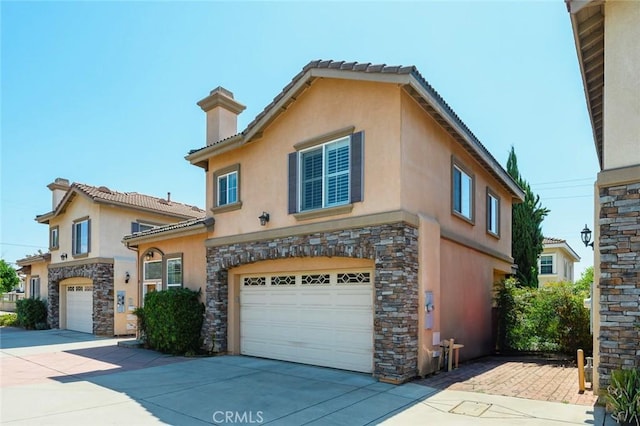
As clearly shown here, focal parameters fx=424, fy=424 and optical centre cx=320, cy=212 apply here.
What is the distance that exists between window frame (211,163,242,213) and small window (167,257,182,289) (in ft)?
9.51

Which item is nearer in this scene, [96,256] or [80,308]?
[96,256]

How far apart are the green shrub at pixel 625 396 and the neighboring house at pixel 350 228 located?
3.59m

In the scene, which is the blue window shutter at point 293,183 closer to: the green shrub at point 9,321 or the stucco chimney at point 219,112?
the stucco chimney at point 219,112

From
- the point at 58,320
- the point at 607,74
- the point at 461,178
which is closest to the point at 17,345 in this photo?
the point at 58,320

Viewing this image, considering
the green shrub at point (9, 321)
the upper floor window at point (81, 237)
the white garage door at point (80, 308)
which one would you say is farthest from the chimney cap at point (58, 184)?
the green shrub at point (9, 321)

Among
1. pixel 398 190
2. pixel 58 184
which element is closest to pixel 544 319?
pixel 398 190

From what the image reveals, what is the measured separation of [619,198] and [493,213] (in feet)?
29.8

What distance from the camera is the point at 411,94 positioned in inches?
377

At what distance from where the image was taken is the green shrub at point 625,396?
5.90m

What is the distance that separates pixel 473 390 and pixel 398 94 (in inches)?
249

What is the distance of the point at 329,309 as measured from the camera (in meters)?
10.6

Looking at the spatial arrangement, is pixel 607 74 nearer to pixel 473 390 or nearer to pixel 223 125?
pixel 473 390

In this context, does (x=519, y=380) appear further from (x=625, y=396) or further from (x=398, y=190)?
(x=398, y=190)

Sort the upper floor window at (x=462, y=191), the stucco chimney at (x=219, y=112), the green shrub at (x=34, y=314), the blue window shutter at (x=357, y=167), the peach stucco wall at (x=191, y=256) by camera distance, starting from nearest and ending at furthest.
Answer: the blue window shutter at (x=357, y=167) → the upper floor window at (x=462, y=191) → the peach stucco wall at (x=191, y=256) → the stucco chimney at (x=219, y=112) → the green shrub at (x=34, y=314)
